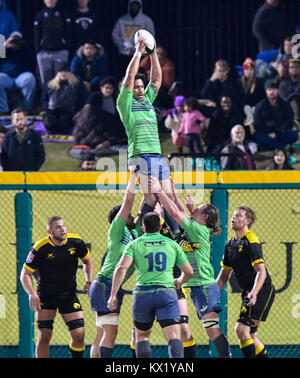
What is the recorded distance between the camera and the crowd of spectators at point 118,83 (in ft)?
46.9

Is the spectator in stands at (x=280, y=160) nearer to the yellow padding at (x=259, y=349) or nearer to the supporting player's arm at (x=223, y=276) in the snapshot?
the supporting player's arm at (x=223, y=276)

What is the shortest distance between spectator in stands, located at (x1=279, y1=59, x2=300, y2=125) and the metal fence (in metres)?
4.16

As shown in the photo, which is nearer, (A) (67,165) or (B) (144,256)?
(B) (144,256)

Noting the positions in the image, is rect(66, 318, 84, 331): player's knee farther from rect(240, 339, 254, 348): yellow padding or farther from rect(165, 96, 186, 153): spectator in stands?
rect(165, 96, 186, 153): spectator in stands

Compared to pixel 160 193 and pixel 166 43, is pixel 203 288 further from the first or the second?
pixel 166 43

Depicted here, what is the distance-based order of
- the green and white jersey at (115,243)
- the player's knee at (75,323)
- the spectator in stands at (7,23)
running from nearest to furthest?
the green and white jersey at (115,243) < the player's knee at (75,323) < the spectator in stands at (7,23)

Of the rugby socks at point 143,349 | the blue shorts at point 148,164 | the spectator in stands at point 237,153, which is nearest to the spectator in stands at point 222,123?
the spectator in stands at point 237,153

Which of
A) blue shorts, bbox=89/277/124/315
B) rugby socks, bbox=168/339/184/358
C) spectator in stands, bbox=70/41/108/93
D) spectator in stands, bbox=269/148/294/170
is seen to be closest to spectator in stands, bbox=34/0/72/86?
spectator in stands, bbox=70/41/108/93

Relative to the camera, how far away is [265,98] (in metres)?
14.5

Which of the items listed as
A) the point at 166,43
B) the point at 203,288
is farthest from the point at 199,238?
the point at 166,43

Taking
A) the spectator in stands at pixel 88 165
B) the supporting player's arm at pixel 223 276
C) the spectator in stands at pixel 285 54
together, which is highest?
the spectator in stands at pixel 285 54

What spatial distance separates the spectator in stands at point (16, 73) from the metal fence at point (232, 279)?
413cm
